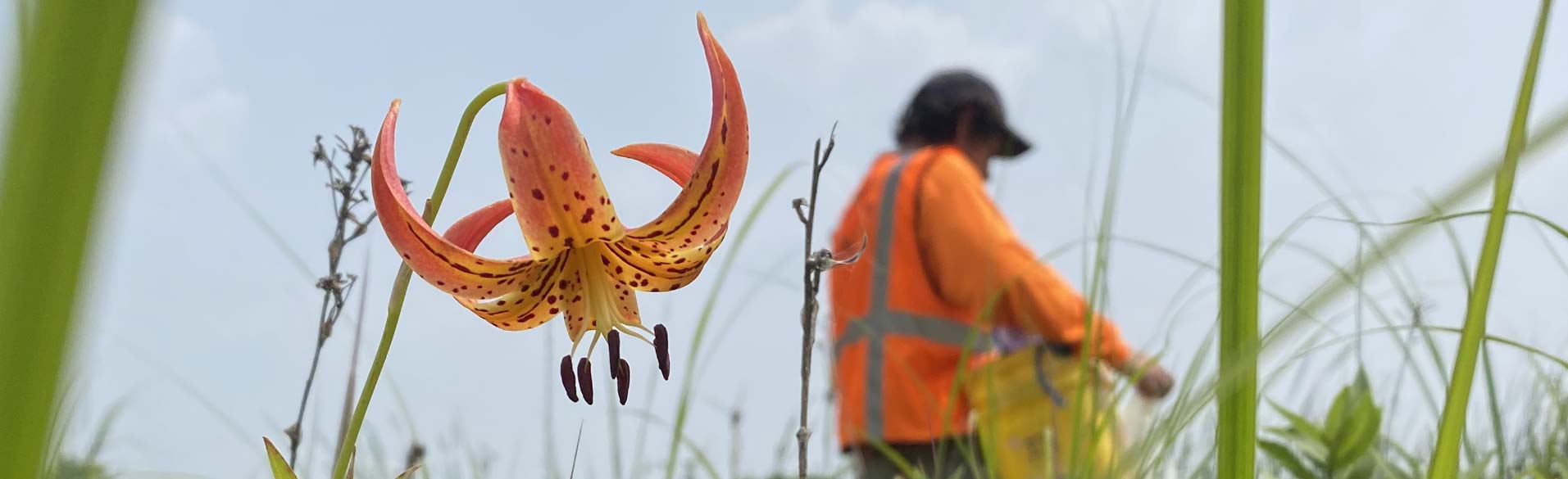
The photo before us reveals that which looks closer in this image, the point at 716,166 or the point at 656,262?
the point at 716,166

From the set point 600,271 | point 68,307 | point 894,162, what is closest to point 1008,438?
point 894,162

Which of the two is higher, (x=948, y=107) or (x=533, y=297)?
(x=948, y=107)

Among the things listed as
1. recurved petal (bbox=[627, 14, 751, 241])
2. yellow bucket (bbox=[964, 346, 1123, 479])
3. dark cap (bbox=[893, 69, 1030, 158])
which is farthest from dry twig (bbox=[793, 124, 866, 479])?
dark cap (bbox=[893, 69, 1030, 158])

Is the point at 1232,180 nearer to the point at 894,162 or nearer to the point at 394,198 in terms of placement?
the point at 394,198

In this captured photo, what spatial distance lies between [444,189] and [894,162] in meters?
2.61

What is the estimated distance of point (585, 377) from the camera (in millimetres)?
560

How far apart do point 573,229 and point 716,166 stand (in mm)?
87

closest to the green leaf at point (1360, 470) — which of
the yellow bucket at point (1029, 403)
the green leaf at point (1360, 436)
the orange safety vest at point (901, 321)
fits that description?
the green leaf at point (1360, 436)

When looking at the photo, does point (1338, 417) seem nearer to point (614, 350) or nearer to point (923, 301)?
point (614, 350)

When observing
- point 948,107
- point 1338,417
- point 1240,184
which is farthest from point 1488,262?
point 948,107

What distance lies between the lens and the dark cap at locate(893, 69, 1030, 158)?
3371 millimetres

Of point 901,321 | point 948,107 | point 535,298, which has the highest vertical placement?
point 948,107

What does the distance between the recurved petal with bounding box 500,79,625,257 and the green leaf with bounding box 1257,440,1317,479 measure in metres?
0.81

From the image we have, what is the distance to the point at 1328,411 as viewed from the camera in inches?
42.3
